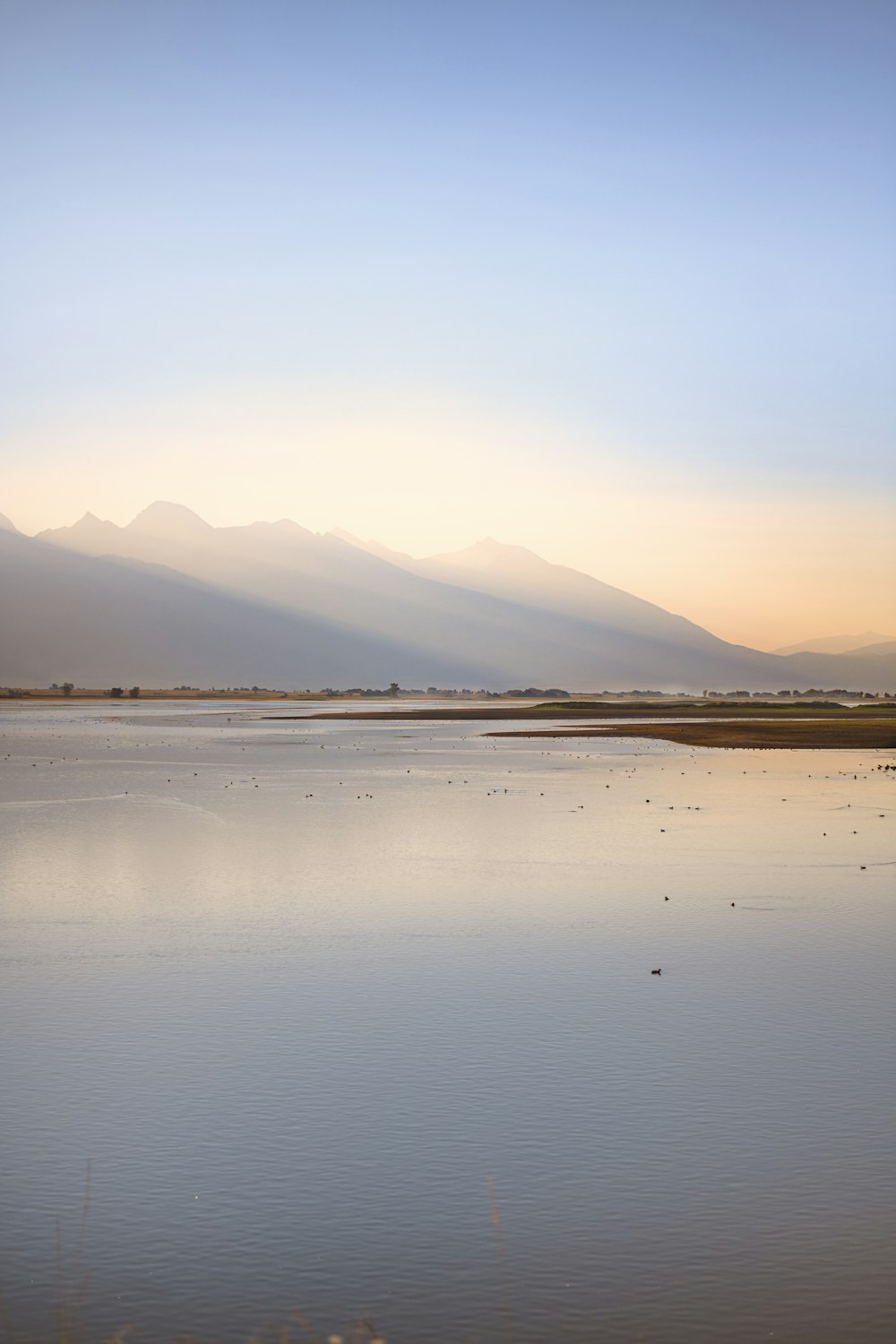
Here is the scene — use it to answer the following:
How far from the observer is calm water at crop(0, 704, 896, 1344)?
880 centimetres

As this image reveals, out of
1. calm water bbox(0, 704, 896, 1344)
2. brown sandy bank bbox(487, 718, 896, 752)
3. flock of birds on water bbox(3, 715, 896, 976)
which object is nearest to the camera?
calm water bbox(0, 704, 896, 1344)

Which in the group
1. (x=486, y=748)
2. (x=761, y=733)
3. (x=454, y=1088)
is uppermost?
(x=761, y=733)

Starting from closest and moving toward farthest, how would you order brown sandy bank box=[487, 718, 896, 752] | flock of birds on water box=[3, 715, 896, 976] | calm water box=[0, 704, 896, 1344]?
calm water box=[0, 704, 896, 1344] < flock of birds on water box=[3, 715, 896, 976] < brown sandy bank box=[487, 718, 896, 752]

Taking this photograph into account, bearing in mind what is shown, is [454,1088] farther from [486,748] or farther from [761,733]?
[761,733]

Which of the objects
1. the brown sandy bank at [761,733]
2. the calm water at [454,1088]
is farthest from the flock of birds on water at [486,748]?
the brown sandy bank at [761,733]

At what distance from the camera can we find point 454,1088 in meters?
12.9

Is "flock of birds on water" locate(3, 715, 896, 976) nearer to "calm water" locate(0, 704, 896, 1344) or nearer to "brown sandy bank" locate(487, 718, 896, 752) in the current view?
"calm water" locate(0, 704, 896, 1344)

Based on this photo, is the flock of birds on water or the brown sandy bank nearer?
the flock of birds on water

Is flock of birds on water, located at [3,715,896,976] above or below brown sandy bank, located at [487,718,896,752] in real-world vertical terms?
below

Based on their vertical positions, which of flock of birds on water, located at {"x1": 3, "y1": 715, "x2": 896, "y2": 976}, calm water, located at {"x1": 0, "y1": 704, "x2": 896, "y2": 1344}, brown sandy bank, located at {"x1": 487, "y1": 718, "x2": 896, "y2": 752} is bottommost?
calm water, located at {"x1": 0, "y1": 704, "x2": 896, "y2": 1344}

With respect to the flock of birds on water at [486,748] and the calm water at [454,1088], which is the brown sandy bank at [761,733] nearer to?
the flock of birds on water at [486,748]

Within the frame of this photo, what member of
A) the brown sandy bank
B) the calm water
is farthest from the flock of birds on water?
the brown sandy bank

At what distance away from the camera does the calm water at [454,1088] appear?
8.80 metres

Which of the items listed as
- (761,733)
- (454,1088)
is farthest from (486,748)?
(454,1088)
